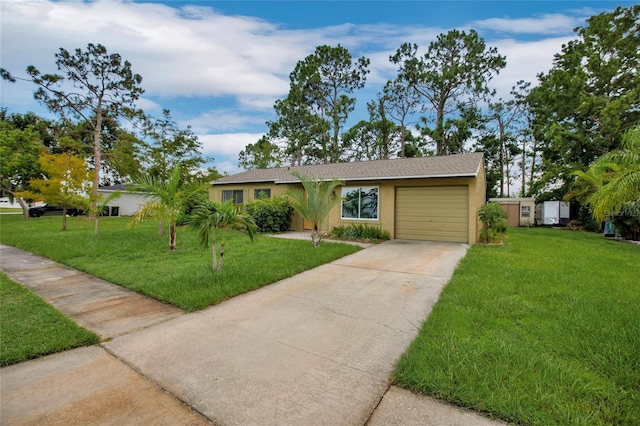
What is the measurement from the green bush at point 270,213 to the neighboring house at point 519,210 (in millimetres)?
14386

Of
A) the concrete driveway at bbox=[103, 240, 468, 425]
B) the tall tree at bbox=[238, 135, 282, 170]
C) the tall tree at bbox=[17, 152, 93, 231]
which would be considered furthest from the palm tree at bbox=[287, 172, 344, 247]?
the tall tree at bbox=[238, 135, 282, 170]

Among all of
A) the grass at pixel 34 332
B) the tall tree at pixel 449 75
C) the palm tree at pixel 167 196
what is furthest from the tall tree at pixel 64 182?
the tall tree at pixel 449 75

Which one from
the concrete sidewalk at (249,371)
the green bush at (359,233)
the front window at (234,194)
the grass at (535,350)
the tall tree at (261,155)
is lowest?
the concrete sidewalk at (249,371)

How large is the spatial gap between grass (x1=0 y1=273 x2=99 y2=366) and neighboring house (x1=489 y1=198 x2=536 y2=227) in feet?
72.0

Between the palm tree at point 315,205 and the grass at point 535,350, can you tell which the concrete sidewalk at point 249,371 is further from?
the palm tree at point 315,205

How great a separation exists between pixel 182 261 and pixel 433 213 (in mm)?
8498

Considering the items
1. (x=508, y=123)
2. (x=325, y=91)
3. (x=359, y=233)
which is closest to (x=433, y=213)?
(x=359, y=233)

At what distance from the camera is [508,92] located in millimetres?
25719

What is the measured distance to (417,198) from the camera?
450 inches

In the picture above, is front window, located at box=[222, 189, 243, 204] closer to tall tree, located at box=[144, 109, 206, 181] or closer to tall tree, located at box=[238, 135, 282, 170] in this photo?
tall tree, located at box=[144, 109, 206, 181]

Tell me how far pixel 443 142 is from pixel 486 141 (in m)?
4.29

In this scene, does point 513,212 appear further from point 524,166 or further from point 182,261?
point 182,261

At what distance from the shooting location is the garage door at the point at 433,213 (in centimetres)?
1070

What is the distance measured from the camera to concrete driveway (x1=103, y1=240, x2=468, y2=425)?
228cm
